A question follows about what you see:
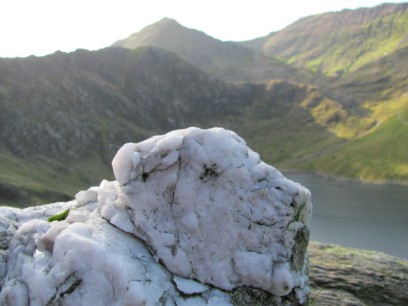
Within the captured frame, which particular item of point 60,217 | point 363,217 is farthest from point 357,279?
point 363,217

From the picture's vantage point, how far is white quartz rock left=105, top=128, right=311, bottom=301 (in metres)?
15.3

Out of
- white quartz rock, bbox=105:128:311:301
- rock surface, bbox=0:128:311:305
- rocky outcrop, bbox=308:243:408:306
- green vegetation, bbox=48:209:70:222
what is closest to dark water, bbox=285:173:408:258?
rocky outcrop, bbox=308:243:408:306

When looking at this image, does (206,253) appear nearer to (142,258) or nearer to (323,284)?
(142,258)

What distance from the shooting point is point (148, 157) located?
639 inches

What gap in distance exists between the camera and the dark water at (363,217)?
331 feet

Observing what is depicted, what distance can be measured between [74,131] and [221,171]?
192 metres

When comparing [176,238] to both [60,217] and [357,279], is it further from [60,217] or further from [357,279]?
[357,279]

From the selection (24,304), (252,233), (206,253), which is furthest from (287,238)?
(24,304)

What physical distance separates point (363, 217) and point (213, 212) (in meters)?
118

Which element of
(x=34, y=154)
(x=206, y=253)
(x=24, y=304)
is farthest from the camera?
(x=34, y=154)

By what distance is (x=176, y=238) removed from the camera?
15.5m

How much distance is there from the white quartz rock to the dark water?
276 feet

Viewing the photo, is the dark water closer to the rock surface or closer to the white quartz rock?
the white quartz rock

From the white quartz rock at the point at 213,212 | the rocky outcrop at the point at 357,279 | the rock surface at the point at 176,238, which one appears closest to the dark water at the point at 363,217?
the rocky outcrop at the point at 357,279
